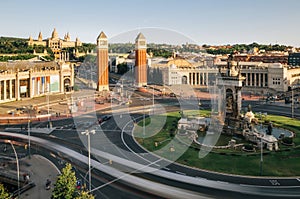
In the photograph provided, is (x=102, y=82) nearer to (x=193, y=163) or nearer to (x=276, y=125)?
(x=276, y=125)

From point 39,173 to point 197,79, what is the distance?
380 feet

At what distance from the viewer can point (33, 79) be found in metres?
104

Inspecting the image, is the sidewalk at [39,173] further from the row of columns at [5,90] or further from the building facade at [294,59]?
the building facade at [294,59]

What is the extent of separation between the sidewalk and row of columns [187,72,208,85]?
10951 centimetres

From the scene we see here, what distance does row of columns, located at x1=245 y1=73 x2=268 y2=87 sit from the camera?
432ft

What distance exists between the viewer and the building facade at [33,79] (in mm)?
97688

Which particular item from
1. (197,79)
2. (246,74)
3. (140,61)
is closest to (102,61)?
(140,61)

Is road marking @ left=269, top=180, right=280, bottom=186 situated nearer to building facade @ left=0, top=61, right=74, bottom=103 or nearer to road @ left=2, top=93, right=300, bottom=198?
road @ left=2, top=93, right=300, bottom=198

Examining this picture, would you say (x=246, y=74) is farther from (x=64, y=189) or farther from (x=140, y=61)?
(x=64, y=189)

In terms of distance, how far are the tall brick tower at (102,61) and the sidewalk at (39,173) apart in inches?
3193

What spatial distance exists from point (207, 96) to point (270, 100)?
2164 cm

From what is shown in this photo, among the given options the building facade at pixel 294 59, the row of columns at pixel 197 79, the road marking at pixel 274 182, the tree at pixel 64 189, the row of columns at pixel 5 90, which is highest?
the building facade at pixel 294 59

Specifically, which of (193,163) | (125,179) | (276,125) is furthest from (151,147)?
(276,125)

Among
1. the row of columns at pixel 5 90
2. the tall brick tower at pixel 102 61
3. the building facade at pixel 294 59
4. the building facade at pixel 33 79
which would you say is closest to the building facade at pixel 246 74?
the tall brick tower at pixel 102 61
